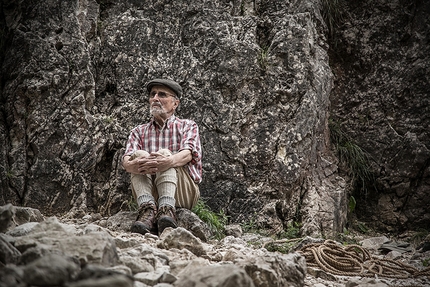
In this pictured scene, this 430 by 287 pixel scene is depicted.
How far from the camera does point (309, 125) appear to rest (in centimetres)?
593

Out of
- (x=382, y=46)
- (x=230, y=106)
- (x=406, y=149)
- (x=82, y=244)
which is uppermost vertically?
(x=382, y=46)

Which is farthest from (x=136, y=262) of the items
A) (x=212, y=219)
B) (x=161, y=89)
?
(x=161, y=89)

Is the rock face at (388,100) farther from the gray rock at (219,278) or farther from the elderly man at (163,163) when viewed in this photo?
the gray rock at (219,278)

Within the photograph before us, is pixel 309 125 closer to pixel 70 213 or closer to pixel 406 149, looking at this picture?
pixel 406 149

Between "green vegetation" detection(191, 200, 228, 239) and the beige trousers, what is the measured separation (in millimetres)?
201

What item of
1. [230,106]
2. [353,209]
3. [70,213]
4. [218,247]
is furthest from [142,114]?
[353,209]

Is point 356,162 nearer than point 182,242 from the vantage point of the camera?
No

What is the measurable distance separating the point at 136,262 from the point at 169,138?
2.75m

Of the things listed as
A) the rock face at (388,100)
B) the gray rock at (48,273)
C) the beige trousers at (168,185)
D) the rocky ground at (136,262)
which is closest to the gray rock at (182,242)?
the rocky ground at (136,262)

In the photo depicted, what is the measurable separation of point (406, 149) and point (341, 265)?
3.21 meters

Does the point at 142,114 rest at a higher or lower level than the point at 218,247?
higher

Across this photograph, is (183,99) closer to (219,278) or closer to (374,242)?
(374,242)

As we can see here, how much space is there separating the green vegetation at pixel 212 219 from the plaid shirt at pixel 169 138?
40 centimetres

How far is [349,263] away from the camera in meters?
3.80
